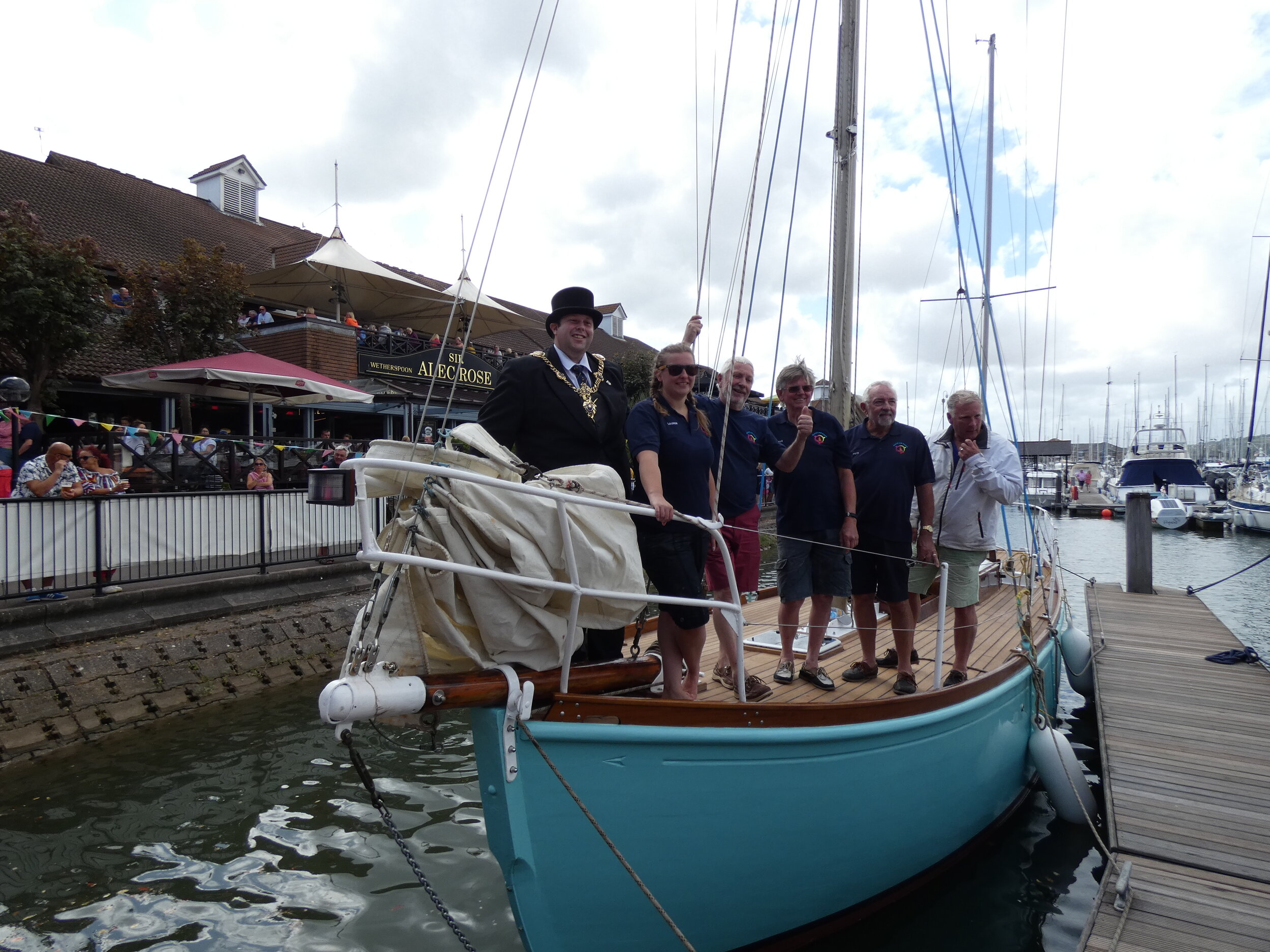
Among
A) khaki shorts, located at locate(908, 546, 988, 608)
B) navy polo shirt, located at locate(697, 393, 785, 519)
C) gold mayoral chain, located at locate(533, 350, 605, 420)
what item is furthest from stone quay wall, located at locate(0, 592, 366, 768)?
khaki shorts, located at locate(908, 546, 988, 608)

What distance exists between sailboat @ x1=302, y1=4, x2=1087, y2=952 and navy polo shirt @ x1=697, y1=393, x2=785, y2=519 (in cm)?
74

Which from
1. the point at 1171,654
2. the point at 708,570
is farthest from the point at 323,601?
the point at 1171,654

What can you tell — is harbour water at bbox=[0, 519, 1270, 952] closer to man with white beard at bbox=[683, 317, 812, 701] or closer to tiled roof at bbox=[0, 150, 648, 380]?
man with white beard at bbox=[683, 317, 812, 701]

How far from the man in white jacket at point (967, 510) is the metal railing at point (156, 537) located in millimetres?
4184

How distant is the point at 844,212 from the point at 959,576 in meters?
2.83

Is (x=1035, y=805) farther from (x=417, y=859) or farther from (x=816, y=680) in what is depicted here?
(x=417, y=859)

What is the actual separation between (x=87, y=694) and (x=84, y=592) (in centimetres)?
137

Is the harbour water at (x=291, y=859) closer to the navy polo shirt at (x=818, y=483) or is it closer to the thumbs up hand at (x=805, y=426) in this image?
the navy polo shirt at (x=818, y=483)

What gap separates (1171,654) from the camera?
693 cm

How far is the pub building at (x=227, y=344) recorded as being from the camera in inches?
542

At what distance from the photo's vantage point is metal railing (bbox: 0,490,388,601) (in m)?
6.57

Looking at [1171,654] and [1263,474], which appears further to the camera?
[1263,474]

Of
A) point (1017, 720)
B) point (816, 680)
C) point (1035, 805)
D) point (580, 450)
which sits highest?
point (580, 450)

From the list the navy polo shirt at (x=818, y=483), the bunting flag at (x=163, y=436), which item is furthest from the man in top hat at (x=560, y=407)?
the bunting flag at (x=163, y=436)
